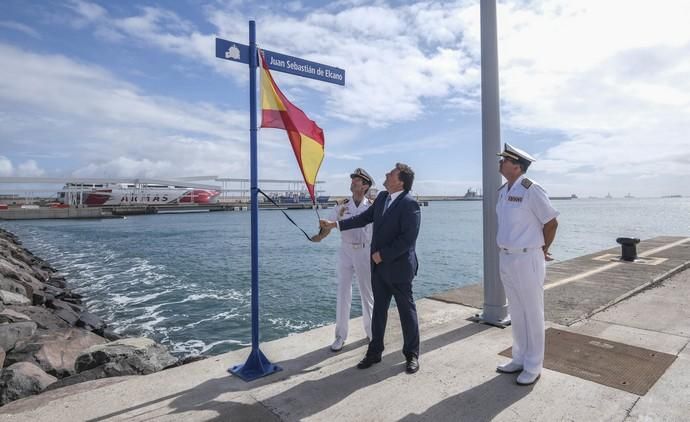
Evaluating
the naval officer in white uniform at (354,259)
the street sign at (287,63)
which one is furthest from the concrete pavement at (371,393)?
the street sign at (287,63)

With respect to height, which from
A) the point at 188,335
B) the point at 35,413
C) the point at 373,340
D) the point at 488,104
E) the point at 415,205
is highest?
the point at 488,104

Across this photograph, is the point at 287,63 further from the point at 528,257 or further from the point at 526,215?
the point at 528,257

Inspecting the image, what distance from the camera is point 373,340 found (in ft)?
12.9

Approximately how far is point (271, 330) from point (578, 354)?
651cm

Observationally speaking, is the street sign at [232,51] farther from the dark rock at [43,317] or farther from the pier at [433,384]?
the dark rock at [43,317]

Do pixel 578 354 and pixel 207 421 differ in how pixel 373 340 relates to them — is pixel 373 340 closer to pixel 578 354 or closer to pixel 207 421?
pixel 207 421

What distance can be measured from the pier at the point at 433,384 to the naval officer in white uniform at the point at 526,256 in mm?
214

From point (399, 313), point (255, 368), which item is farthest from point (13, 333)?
point (399, 313)

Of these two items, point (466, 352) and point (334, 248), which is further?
point (334, 248)

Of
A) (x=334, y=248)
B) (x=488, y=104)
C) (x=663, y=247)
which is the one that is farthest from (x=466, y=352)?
(x=334, y=248)

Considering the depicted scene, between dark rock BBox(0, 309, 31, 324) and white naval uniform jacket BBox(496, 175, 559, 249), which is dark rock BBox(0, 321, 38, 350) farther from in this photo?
white naval uniform jacket BBox(496, 175, 559, 249)

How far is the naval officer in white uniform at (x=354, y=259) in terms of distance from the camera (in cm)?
439

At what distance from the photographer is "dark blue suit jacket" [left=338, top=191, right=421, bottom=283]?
374cm

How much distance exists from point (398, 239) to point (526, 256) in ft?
3.61
